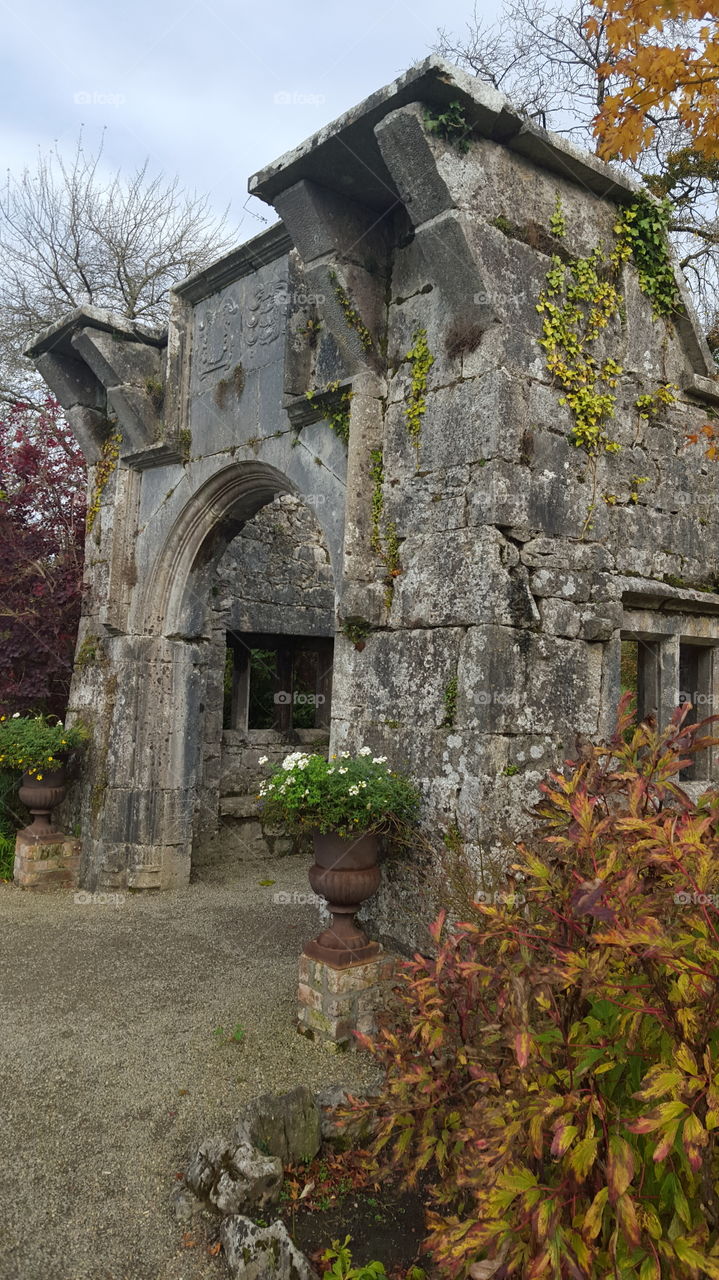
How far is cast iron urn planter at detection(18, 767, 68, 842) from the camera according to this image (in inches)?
255

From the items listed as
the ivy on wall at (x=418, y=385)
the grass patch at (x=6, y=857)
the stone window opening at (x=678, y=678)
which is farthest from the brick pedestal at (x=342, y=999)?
the grass patch at (x=6, y=857)

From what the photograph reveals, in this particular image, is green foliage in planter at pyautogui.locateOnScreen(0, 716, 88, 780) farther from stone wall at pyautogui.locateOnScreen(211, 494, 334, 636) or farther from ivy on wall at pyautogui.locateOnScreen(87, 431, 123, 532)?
stone wall at pyautogui.locateOnScreen(211, 494, 334, 636)

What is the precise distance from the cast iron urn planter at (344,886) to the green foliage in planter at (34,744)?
3.19 metres

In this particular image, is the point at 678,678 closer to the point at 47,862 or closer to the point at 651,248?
the point at 651,248

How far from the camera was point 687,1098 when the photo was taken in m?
1.47

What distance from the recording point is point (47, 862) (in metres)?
6.50

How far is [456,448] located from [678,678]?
2.09 meters

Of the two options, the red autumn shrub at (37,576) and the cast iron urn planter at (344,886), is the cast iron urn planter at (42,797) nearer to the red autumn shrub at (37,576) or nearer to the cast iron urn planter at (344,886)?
the red autumn shrub at (37,576)

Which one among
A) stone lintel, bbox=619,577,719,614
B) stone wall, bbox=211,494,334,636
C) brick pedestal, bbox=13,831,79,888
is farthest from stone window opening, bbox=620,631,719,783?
brick pedestal, bbox=13,831,79,888

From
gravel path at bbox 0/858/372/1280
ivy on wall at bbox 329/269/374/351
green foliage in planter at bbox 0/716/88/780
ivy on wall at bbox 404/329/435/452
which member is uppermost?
ivy on wall at bbox 329/269/374/351

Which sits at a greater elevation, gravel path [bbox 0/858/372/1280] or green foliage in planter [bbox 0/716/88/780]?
green foliage in planter [bbox 0/716/88/780]

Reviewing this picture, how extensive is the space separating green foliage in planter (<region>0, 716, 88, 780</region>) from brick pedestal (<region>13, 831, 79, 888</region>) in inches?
22.5

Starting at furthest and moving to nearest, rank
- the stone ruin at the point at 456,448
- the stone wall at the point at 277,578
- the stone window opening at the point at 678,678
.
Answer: the stone wall at the point at 277,578 < the stone window opening at the point at 678,678 < the stone ruin at the point at 456,448

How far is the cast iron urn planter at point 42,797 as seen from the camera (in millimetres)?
6480
